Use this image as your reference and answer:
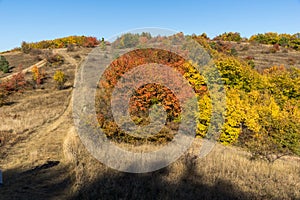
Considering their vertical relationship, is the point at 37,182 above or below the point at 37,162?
above

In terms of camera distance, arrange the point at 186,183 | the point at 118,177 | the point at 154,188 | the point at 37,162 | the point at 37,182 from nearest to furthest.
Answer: the point at 154,188
the point at 186,183
the point at 118,177
the point at 37,182
the point at 37,162

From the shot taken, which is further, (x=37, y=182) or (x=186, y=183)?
(x=37, y=182)

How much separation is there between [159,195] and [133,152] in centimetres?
385

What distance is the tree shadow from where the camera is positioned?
7.00 metres

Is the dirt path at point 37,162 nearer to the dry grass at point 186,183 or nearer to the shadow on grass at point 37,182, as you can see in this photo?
the shadow on grass at point 37,182

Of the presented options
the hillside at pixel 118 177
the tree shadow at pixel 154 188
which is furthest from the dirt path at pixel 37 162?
the tree shadow at pixel 154 188

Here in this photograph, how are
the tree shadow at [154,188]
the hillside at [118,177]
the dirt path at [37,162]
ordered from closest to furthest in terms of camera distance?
1. the tree shadow at [154,188]
2. the hillside at [118,177]
3. the dirt path at [37,162]

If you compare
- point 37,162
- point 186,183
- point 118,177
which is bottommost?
point 37,162

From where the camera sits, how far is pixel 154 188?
7398mm

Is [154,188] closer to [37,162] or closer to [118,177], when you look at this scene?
[118,177]

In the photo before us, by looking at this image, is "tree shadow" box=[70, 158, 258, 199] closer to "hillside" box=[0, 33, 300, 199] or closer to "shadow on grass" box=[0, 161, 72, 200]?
"hillside" box=[0, 33, 300, 199]

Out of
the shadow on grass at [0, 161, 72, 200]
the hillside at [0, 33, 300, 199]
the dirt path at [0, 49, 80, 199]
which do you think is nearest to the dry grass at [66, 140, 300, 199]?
the hillside at [0, 33, 300, 199]

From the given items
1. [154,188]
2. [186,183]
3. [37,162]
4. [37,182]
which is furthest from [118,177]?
[37,162]

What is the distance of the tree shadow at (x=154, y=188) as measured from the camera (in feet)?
23.0
